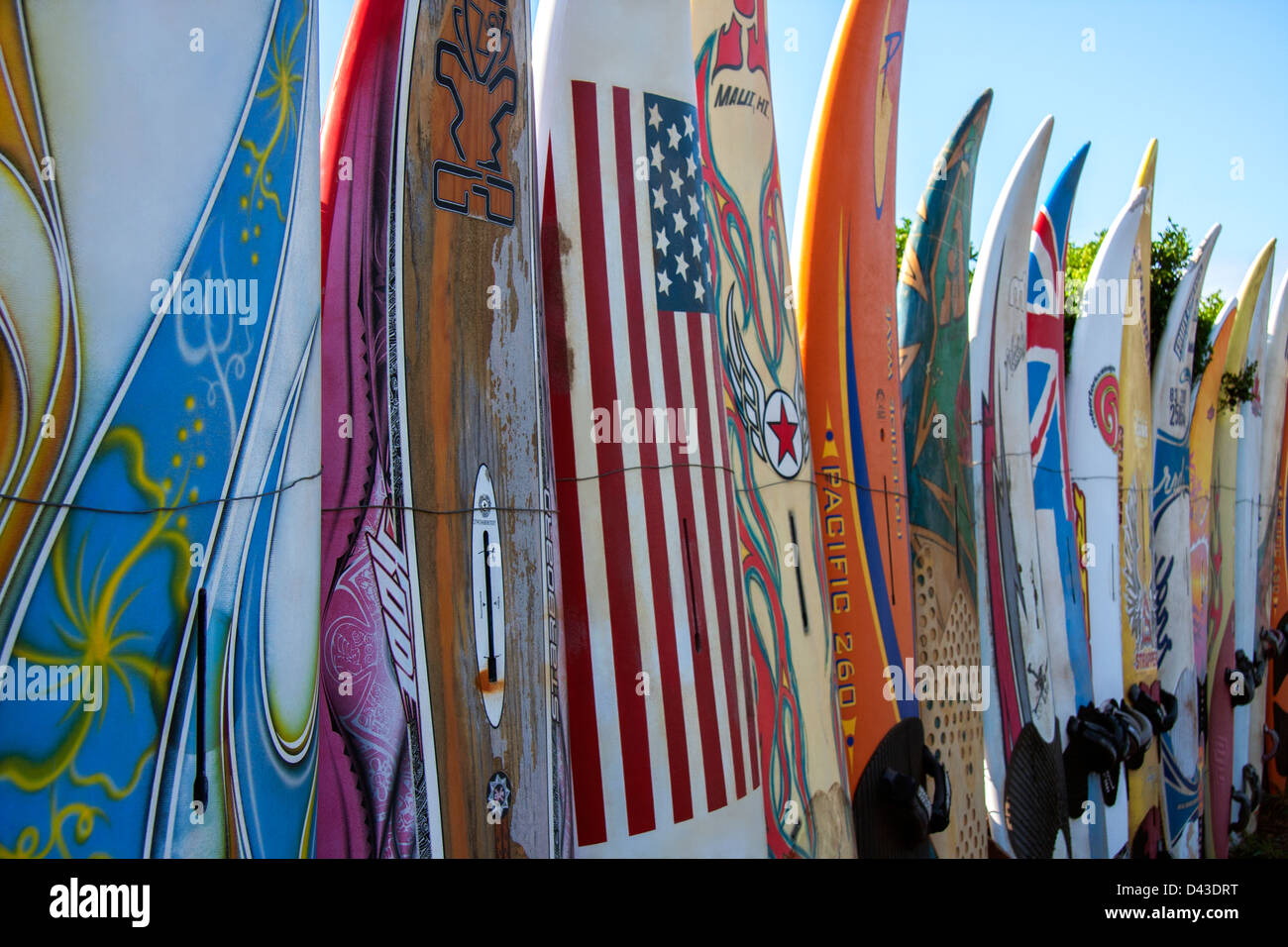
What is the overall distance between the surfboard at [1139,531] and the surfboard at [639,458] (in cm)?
395

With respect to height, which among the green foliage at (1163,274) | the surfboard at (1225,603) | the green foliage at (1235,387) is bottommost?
the surfboard at (1225,603)

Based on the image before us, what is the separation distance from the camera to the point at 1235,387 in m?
9.30

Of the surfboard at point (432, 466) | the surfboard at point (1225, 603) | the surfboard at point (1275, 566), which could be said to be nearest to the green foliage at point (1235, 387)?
the surfboard at point (1225, 603)

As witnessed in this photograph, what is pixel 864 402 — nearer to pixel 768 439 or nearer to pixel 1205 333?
pixel 768 439

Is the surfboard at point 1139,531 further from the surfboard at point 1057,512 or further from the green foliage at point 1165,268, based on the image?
the green foliage at point 1165,268

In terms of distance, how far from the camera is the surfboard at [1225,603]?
28.1ft

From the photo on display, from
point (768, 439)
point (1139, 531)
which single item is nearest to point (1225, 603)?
point (1139, 531)

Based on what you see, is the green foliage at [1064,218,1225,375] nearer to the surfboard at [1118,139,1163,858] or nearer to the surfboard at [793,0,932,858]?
the surfboard at [1118,139,1163,858]

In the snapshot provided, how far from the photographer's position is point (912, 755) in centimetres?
Answer: 479

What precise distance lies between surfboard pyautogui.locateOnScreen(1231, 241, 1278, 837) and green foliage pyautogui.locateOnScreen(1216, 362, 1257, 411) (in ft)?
0.35

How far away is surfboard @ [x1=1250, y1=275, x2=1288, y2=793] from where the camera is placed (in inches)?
385

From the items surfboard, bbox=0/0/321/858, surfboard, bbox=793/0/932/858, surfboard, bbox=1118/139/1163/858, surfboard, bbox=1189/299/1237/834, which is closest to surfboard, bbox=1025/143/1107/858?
surfboard, bbox=1118/139/1163/858
